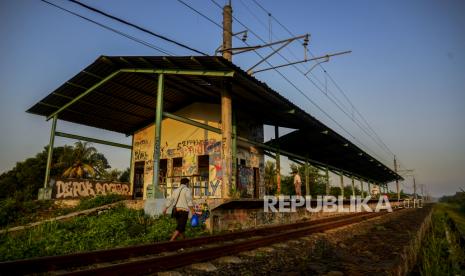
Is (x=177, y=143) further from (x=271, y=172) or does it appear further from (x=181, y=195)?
(x=271, y=172)

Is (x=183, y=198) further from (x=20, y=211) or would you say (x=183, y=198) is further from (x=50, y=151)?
(x=50, y=151)

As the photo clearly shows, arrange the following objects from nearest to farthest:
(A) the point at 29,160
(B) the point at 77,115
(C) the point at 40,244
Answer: (C) the point at 40,244 → (B) the point at 77,115 → (A) the point at 29,160

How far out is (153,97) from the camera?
53.3 feet

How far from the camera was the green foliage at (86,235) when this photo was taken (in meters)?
6.80

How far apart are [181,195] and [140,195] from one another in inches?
519

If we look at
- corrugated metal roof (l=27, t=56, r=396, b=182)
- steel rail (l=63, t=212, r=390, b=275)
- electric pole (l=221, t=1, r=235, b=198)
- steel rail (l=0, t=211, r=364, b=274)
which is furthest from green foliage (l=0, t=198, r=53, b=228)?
steel rail (l=63, t=212, r=390, b=275)

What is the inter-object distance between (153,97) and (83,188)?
633 cm

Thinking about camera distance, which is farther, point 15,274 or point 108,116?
point 108,116

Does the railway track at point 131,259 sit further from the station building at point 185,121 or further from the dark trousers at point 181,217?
the station building at point 185,121

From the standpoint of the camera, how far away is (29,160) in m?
38.7

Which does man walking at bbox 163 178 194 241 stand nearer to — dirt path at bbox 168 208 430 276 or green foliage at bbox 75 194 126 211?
dirt path at bbox 168 208 430 276

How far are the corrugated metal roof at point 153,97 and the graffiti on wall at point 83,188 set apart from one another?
367cm

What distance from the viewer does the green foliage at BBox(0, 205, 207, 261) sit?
6.80m

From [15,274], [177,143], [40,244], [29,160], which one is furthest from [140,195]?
[29,160]
